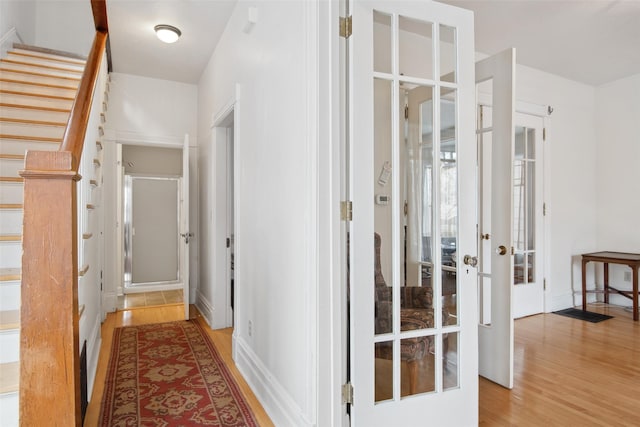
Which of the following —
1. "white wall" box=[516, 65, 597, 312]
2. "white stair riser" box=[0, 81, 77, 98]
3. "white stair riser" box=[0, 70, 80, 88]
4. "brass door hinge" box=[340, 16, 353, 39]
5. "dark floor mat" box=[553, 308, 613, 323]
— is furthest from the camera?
"white wall" box=[516, 65, 597, 312]

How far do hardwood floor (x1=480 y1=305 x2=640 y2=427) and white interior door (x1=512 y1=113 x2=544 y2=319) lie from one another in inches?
15.3

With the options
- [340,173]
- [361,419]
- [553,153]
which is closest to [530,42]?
[553,153]

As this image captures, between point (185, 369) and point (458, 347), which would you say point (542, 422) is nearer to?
point (458, 347)

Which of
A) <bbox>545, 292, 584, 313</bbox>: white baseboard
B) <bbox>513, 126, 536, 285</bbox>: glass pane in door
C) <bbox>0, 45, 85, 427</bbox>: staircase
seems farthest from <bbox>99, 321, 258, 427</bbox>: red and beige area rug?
<bbox>545, 292, 584, 313</bbox>: white baseboard

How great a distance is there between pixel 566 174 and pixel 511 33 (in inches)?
81.7

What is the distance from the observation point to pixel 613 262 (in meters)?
4.11

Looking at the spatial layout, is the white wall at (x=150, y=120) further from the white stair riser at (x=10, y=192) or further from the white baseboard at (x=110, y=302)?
the white stair riser at (x=10, y=192)

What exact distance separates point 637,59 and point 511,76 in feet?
9.37

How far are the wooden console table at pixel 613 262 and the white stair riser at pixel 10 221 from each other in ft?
18.1

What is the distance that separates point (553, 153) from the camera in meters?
4.34

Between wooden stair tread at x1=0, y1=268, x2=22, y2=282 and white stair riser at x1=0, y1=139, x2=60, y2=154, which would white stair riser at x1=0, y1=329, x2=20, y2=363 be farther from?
white stair riser at x1=0, y1=139, x2=60, y2=154

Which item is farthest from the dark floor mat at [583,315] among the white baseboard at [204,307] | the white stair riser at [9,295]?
the white stair riser at [9,295]

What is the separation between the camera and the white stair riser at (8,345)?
1.65m

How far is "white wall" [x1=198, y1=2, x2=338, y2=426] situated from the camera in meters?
1.75
